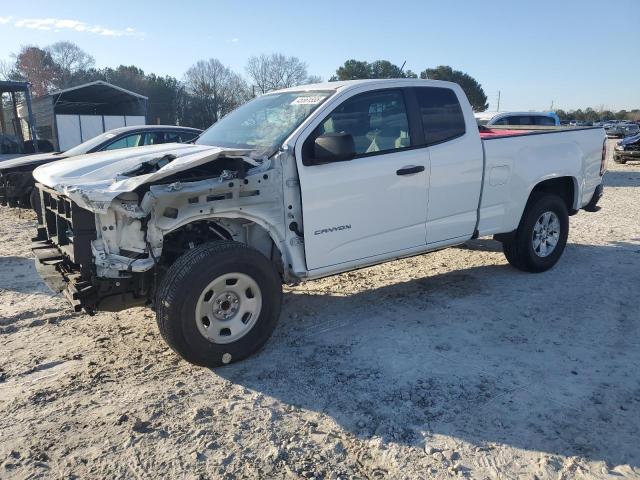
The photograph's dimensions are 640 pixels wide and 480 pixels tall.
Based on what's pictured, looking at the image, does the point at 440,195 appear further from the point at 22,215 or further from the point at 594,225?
the point at 22,215

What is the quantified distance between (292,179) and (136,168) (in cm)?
115

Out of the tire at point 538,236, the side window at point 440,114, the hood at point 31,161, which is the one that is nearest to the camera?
the side window at point 440,114

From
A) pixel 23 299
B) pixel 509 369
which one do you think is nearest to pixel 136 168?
pixel 23 299

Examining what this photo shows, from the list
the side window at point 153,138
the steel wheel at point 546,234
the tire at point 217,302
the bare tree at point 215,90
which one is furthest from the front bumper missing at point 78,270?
the bare tree at point 215,90

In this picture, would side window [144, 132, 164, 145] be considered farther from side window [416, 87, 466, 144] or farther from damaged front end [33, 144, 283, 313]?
side window [416, 87, 466, 144]

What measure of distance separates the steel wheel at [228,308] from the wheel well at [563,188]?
3.84 metres

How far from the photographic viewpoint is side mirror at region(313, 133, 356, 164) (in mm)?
3996

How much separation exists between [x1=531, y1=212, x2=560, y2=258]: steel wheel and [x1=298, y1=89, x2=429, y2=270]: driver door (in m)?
1.89

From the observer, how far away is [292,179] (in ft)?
13.5

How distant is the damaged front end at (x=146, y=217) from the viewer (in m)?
3.52

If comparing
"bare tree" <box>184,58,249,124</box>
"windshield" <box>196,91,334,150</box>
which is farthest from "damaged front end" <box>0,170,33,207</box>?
"bare tree" <box>184,58,249,124</box>

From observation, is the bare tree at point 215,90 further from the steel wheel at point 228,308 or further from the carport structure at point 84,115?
the steel wheel at point 228,308

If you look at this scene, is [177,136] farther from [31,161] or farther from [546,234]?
[546,234]

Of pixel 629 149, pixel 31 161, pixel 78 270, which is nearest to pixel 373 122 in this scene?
pixel 78 270
